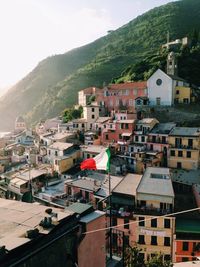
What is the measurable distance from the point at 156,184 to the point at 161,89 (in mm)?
25891

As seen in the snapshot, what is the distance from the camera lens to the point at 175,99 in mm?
49781

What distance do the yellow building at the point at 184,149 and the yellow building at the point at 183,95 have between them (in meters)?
14.9

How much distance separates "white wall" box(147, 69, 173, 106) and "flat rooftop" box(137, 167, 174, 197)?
68.4 ft

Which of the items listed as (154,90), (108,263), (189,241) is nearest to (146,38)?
(154,90)

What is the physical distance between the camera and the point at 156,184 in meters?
27.2

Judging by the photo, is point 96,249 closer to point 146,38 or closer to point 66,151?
point 66,151

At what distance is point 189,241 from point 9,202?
19.6m

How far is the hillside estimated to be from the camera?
101938 millimetres

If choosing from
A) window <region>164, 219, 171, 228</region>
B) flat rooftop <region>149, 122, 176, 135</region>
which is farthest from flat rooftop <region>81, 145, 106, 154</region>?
window <region>164, 219, 171, 228</region>

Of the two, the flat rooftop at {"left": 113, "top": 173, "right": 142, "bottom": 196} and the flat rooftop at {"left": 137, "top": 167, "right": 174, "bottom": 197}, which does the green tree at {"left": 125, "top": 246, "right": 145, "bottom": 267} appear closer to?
the flat rooftop at {"left": 137, "top": 167, "right": 174, "bottom": 197}

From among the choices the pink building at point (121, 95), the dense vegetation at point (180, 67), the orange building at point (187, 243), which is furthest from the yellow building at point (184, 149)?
the dense vegetation at point (180, 67)

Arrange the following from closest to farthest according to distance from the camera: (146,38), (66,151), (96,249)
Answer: (96,249)
(66,151)
(146,38)

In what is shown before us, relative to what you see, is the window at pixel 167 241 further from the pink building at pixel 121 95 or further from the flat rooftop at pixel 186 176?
the pink building at pixel 121 95

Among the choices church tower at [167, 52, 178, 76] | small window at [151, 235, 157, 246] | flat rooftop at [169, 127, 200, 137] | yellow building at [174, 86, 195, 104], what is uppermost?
church tower at [167, 52, 178, 76]
